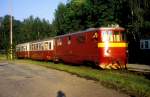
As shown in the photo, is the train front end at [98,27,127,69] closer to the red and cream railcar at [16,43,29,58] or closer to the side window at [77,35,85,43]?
the side window at [77,35,85,43]

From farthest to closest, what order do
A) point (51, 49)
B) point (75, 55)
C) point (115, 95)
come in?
1. point (51, 49)
2. point (75, 55)
3. point (115, 95)

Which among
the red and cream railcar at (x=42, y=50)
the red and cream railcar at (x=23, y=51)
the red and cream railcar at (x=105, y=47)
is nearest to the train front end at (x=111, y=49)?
the red and cream railcar at (x=105, y=47)

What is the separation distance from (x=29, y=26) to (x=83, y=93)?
152m

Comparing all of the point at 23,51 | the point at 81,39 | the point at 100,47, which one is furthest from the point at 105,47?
the point at 23,51

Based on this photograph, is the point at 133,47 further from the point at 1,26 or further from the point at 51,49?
the point at 1,26

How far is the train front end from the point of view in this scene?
25.2m

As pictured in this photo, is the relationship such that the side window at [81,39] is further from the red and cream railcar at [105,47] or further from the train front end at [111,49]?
the train front end at [111,49]

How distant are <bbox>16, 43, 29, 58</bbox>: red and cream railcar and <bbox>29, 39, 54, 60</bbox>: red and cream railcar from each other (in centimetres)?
320

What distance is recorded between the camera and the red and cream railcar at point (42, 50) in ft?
134

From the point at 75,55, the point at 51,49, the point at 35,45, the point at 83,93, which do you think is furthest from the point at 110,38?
the point at 35,45

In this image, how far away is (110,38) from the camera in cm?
2584

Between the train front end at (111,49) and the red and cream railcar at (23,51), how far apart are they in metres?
31.5

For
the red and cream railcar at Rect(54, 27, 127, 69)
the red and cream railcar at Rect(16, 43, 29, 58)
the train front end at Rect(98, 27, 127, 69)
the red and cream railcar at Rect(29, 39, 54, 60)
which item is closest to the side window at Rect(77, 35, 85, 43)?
the red and cream railcar at Rect(54, 27, 127, 69)

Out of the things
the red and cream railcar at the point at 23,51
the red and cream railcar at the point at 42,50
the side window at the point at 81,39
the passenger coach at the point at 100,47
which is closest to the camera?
the passenger coach at the point at 100,47
